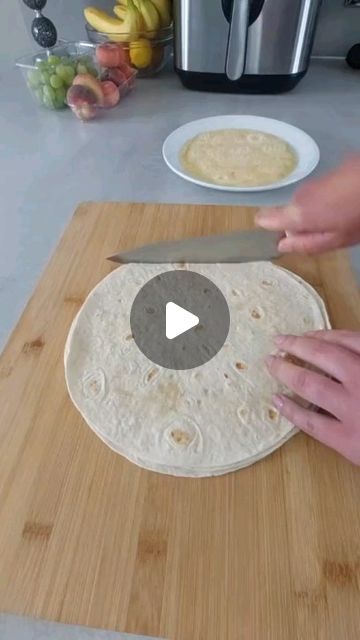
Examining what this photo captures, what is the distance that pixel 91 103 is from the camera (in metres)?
1.22

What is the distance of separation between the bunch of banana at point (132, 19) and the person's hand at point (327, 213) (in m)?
0.96

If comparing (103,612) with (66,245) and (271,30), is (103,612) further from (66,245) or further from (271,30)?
(271,30)

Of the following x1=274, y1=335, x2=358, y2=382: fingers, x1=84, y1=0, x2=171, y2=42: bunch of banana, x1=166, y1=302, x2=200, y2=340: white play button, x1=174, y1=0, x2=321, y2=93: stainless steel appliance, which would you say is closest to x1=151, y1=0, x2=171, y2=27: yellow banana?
x1=84, y1=0, x2=171, y2=42: bunch of banana

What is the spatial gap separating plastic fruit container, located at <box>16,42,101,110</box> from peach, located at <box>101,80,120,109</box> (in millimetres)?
47

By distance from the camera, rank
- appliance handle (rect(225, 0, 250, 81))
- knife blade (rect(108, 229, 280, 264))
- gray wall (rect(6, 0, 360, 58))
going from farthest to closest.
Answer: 1. gray wall (rect(6, 0, 360, 58))
2. appliance handle (rect(225, 0, 250, 81))
3. knife blade (rect(108, 229, 280, 264))

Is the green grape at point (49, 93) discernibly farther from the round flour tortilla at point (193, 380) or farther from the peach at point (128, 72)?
the round flour tortilla at point (193, 380)

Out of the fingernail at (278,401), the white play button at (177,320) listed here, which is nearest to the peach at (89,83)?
the white play button at (177,320)

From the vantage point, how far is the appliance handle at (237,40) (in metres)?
1.10

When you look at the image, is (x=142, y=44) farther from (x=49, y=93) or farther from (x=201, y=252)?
(x=201, y=252)

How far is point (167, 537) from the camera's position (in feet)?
1.79

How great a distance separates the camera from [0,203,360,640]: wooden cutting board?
500mm

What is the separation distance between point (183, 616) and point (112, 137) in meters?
1.09
